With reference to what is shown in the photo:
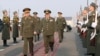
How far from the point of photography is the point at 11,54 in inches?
579

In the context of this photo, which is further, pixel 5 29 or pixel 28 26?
pixel 5 29

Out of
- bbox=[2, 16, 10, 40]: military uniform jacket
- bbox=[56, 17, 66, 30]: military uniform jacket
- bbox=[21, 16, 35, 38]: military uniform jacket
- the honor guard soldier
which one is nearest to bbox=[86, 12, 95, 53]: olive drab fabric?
the honor guard soldier

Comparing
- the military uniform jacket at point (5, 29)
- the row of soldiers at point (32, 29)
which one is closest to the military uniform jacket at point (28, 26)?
the row of soldiers at point (32, 29)

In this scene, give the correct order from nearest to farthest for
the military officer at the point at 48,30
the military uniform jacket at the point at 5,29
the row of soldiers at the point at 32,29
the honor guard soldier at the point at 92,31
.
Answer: the honor guard soldier at the point at 92,31 < the row of soldiers at the point at 32,29 < the military officer at the point at 48,30 < the military uniform jacket at the point at 5,29

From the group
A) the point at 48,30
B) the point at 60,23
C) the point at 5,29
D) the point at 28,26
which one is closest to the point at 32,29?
the point at 28,26

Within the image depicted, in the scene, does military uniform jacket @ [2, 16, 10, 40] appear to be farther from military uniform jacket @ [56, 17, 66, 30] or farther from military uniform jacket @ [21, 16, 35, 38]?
military uniform jacket @ [21, 16, 35, 38]

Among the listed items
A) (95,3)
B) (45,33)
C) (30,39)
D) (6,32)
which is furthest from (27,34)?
(6,32)

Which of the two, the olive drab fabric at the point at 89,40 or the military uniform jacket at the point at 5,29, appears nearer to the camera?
the olive drab fabric at the point at 89,40

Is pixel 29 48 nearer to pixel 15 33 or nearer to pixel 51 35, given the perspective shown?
pixel 51 35

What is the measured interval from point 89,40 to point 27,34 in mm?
2472

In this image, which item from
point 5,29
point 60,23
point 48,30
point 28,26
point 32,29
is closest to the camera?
point 28,26

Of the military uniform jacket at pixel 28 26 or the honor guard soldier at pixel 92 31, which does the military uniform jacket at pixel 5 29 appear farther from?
the honor guard soldier at pixel 92 31

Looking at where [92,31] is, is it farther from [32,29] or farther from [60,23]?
[60,23]

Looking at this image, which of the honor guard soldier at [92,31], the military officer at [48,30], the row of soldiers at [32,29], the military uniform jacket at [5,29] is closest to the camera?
the honor guard soldier at [92,31]
